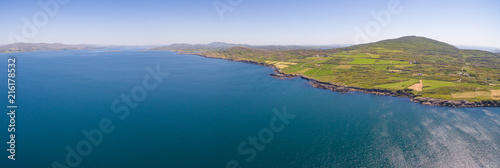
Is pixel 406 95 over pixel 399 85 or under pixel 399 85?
under

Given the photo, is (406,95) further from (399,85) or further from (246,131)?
(246,131)

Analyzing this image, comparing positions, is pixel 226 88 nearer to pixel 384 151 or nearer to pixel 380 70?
pixel 384 151

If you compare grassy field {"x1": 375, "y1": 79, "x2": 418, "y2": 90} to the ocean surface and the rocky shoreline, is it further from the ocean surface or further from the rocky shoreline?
the ocean surface

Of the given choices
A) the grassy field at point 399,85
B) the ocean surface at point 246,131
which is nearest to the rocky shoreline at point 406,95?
the ocean surface at point 246,131

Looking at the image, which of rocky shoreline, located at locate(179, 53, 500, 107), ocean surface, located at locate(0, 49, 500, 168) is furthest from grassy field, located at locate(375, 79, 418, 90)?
ocean surface, located at locate(0, 49, 500, 168)

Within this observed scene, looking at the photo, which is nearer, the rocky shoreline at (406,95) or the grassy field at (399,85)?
the rocky shoreline at (406,95)

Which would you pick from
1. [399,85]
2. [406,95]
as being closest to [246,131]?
[406,95]

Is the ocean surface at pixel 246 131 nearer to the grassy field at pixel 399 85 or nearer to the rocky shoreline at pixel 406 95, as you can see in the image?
the rocky shoreline at pixel 406 95

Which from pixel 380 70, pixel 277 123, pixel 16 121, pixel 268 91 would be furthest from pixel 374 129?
pixel 16 121
